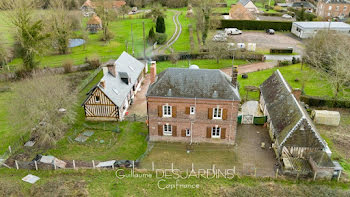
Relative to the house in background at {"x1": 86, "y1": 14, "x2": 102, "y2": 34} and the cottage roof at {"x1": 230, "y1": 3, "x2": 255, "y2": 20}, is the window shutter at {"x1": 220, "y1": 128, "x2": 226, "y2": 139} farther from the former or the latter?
the cottage roof at {"x1": 230, "y1": 3, "x2": 255, "y2": 20}

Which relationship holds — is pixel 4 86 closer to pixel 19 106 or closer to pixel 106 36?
pixel 19 106

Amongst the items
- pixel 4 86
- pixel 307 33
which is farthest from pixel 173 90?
pixel 307 33

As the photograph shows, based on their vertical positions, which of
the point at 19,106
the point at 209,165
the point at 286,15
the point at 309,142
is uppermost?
the point at 286,15

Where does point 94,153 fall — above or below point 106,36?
below

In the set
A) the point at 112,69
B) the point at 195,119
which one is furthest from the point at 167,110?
the point at 112,69

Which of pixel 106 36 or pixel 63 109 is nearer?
pixel 63 109

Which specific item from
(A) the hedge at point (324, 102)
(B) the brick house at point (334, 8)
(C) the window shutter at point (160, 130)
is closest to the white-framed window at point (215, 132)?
(C) the window shutter at point (160, 130)
